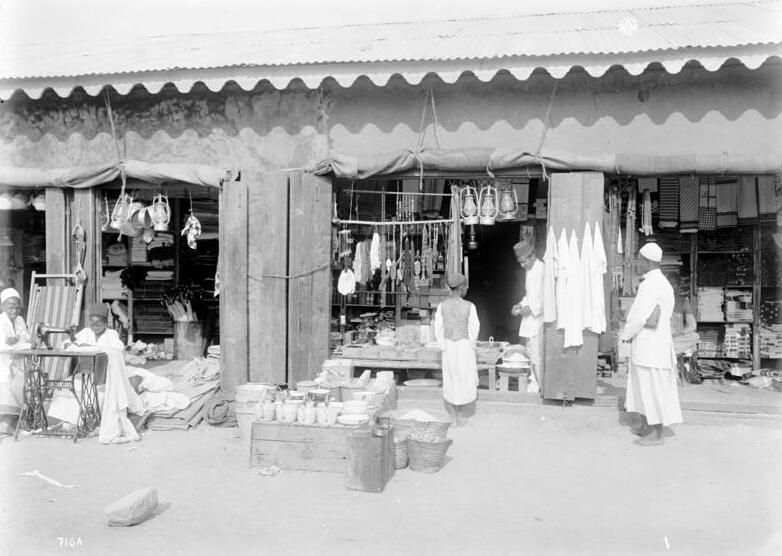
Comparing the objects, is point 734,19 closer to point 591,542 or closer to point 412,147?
point 412,147

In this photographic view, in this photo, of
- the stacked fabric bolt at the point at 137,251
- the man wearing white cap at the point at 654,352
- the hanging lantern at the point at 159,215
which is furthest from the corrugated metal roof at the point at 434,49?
the stacked fabric bolt at the point at 137,251

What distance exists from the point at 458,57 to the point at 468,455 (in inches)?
154

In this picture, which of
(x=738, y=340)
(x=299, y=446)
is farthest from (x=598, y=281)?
(x=738, y=340)

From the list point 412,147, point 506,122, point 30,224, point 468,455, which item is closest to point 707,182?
point 506,122

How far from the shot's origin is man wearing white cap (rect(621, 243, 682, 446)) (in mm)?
6395

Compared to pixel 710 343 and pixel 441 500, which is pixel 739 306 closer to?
pixel 710 343

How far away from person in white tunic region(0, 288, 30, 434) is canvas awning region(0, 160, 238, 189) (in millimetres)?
1639

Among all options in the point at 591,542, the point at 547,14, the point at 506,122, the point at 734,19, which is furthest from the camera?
the point at 547,14

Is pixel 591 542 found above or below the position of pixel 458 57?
below

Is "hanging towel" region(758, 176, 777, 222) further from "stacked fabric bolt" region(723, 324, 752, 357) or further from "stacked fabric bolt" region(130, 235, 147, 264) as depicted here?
"stacked fabric bolt" region(130, 235, 147, 264)

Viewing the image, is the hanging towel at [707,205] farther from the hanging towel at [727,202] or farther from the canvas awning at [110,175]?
the canvas awning at [110,175]

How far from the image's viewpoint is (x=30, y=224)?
11320 millimetres

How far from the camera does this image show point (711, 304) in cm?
1012

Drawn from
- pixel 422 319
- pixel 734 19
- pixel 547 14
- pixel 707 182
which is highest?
pixel 547 14
